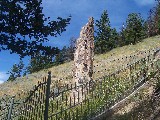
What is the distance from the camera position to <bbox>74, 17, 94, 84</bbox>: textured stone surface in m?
20.7

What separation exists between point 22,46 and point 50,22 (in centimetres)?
101

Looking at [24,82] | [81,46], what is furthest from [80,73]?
[24,82]

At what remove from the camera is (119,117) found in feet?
40.4

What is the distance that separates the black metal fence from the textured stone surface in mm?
4462

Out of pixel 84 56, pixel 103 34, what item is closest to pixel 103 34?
pixel 103 34

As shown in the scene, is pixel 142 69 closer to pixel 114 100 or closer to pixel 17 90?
pixel 114 100

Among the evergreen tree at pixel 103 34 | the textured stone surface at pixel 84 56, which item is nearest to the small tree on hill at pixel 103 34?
the evergreen tree at pixel 103 34

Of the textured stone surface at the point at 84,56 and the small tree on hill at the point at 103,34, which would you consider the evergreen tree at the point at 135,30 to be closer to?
the small tree on hill at the point at 103,34

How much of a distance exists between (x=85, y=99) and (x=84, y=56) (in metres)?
8.59

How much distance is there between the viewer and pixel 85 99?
1307cm

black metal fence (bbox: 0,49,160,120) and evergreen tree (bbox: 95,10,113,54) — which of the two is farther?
evergreen tree (bbox: 95,10,113,54)

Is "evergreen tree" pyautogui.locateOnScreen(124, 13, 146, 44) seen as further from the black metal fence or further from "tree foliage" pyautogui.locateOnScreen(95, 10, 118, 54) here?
the black metal fence

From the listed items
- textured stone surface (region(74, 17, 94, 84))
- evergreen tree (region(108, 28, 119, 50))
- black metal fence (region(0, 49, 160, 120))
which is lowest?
black metal fence (region(0, 49, 160, 120))

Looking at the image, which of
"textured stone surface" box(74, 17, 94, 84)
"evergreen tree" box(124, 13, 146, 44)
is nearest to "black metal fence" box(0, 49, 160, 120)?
"textured stone surface" box(74, 17, 94, 84)
